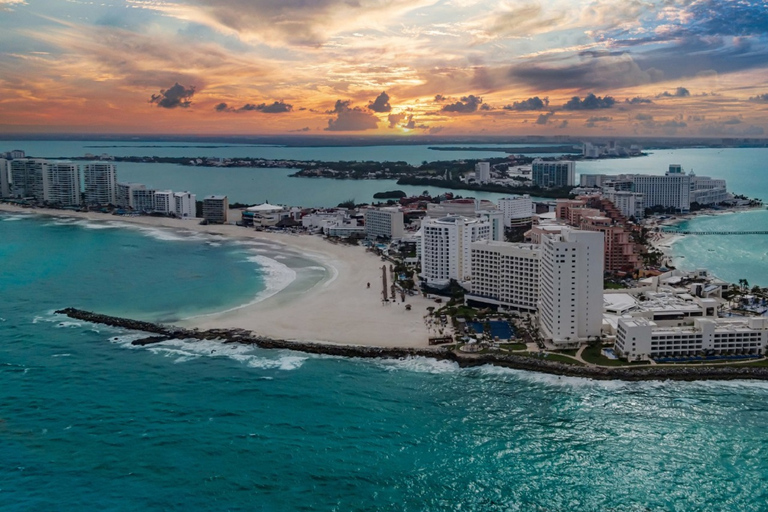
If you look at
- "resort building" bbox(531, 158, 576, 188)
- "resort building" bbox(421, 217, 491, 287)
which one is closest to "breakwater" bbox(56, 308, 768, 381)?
"resort building" bbox(421, 217, 491, 287)

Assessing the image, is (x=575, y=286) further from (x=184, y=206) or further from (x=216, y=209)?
(x=184, y=206)

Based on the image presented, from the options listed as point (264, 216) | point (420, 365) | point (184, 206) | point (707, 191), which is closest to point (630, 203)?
point (707, 191)

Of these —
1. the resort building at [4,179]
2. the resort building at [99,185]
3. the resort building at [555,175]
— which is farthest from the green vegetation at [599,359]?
the resort building at [4,179]

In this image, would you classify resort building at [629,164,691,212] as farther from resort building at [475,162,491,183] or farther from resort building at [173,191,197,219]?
resort building at [173,191,197,219]

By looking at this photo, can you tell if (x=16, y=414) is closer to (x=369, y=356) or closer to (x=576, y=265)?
(x=369, y=356)

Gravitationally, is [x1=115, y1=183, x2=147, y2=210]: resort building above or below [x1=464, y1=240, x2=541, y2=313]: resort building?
above

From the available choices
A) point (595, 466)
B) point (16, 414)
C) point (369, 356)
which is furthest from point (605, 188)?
point (16, 414)

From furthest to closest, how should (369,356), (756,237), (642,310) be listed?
(756,237), (642,310), (369,356)
